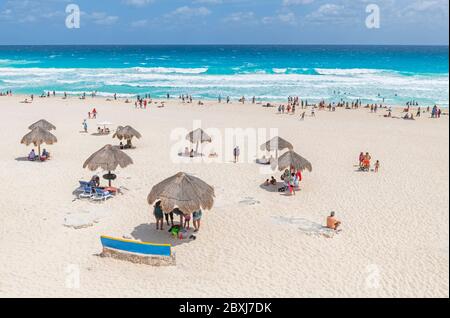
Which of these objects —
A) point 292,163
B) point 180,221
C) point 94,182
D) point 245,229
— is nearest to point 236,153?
point 292,163

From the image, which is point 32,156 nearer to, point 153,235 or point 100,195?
point 100,195

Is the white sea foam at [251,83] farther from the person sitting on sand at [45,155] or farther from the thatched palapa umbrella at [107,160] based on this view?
the thatched palapa umbrella at [107,160]

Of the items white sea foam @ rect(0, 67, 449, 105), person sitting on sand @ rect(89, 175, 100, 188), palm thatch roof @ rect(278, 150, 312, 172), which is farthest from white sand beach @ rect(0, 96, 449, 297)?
white sea foam @ rect(0, 67, 449, 105)

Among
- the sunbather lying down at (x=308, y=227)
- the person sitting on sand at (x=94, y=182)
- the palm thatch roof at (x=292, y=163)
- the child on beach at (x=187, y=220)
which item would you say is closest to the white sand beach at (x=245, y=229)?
the sunbather lying down at (x=308, y=227)

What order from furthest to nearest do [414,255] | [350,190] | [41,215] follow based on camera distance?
1. [350,190]
2. [41,215]
3. [414,255]

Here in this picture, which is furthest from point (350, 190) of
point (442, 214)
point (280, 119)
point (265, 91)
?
point (265, 91)
